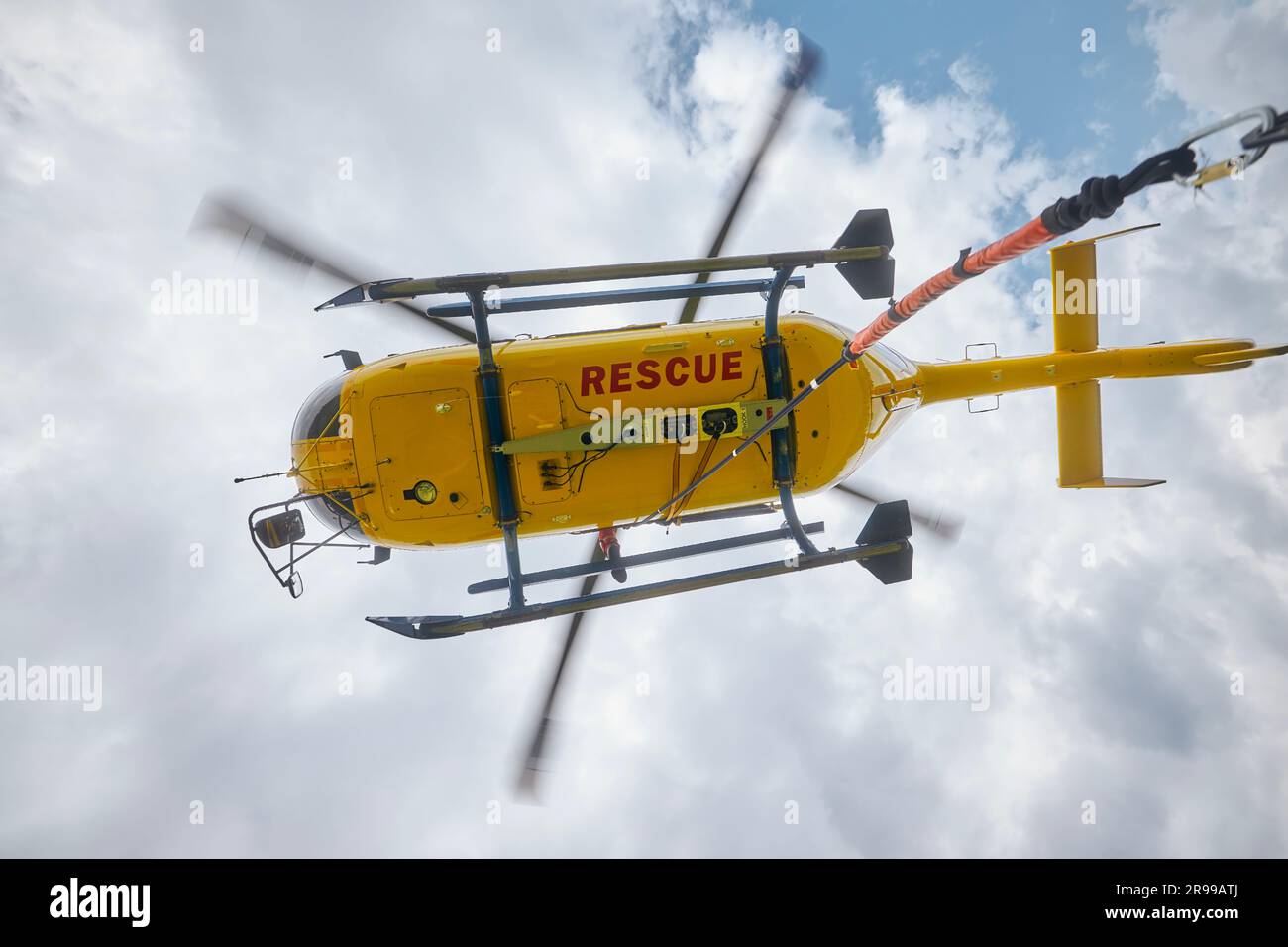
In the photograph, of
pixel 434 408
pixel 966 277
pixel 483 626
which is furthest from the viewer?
pixel 434 408

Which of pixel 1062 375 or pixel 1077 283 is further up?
pixel 1077 283

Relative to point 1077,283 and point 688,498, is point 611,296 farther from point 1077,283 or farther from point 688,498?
point 1077,283

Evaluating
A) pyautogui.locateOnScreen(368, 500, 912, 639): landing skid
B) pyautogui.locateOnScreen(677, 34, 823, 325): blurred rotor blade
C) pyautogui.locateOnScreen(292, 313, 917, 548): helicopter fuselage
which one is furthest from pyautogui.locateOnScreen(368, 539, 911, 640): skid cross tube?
pyautogui.locateOnScreen(677, 34, 823, 325): blurred rotor blade

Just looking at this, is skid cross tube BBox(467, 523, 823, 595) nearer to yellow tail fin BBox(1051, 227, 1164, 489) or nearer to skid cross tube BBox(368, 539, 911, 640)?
skid cross tube BBox(368, 539, 911, 640)

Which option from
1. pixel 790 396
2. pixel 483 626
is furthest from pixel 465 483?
pixel 790 396

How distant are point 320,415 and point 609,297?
11.6 ft

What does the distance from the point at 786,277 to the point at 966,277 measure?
2764 mm

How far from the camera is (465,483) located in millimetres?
6676

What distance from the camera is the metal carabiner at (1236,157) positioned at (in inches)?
98.0

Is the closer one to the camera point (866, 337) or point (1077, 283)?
point (866, 337)

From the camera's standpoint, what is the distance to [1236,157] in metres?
2.59

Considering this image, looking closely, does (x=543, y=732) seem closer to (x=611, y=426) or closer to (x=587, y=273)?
(x=611, y=426)

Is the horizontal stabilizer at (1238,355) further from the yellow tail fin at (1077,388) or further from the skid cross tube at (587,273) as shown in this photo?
the skid cross tube at (587,273)

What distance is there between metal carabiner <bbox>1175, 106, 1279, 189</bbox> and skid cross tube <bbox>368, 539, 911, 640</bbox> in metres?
4.33
